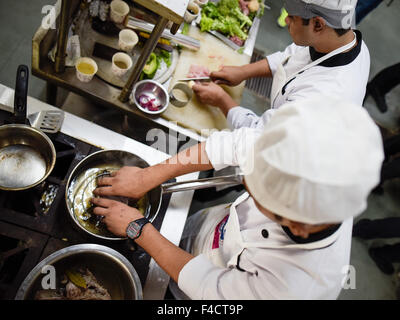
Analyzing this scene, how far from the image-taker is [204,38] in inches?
107

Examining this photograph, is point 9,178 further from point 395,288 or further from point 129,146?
point 395,288

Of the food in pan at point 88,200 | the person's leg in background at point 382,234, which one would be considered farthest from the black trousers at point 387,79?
the food in pan at point 88,200

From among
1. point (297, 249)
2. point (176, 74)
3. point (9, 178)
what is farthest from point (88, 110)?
point (297, 249)

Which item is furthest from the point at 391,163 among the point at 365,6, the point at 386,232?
the point at 365,6

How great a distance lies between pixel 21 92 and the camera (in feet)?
4.63

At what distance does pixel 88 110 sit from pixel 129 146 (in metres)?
1.21

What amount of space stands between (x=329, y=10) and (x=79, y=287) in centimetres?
186

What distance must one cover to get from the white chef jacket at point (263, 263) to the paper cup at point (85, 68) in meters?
1.22

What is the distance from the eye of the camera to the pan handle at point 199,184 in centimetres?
160

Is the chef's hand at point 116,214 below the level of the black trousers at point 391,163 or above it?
above

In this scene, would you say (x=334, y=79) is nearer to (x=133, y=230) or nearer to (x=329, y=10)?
(x=329, y=10)

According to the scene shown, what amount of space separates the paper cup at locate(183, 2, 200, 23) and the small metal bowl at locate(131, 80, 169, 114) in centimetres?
75

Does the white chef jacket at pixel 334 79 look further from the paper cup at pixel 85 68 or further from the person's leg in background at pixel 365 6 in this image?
the person's leg in background at pixel 365 6

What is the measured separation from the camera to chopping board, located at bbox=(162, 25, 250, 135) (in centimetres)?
237
